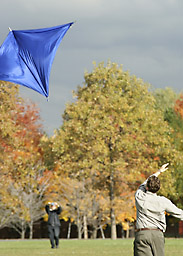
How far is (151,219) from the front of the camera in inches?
357

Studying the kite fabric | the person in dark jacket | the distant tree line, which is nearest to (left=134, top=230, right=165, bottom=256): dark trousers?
the kite fabric

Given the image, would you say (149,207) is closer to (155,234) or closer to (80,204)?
(155,234)

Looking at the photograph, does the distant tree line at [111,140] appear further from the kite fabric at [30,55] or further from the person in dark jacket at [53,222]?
the kite fabric at [30,55]

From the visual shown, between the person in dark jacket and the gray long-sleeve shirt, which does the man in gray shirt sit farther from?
the person in dark jacket

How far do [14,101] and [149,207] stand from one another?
2635cm

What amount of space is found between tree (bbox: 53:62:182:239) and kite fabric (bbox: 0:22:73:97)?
2337 centimetres

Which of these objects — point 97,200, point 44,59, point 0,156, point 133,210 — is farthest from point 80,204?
point 44,59

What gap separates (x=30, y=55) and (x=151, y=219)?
6.85 m

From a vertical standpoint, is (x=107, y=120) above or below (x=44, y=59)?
above

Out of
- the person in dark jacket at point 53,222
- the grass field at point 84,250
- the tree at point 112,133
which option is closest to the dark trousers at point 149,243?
the grass field at point 84,250

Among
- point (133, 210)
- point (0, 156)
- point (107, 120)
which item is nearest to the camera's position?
point (0, 156)

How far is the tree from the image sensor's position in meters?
38.6

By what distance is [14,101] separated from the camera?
3472 cm

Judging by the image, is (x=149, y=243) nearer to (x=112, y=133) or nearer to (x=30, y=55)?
(x=30, y=55)
